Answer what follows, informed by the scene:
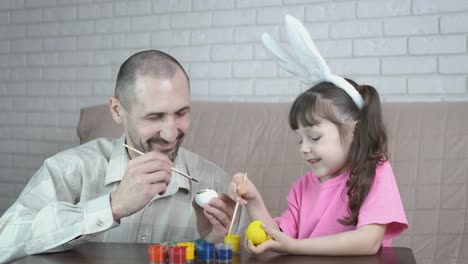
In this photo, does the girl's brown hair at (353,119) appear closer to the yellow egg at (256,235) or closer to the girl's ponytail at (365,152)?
the girl's ponytail at (365,152)

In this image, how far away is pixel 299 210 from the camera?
175 centimetres

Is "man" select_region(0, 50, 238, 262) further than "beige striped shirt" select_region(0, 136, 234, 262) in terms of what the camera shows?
No

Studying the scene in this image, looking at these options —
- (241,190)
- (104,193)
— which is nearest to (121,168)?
(104,193)

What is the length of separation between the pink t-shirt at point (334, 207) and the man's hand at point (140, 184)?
398 mm

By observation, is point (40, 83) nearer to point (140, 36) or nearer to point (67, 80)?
point (67, 80)

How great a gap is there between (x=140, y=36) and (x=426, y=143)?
165 cm

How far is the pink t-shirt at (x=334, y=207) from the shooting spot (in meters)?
1.47

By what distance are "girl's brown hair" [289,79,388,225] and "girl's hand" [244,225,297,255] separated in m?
0.25

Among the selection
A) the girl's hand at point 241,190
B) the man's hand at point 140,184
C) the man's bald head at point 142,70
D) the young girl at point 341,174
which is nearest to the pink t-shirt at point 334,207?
the young girl at point 341,174

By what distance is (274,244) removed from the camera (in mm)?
1359

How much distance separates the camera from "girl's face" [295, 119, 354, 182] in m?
1.58

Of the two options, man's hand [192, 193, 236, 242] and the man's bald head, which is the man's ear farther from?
man's hand [192, 193, 236, 242]

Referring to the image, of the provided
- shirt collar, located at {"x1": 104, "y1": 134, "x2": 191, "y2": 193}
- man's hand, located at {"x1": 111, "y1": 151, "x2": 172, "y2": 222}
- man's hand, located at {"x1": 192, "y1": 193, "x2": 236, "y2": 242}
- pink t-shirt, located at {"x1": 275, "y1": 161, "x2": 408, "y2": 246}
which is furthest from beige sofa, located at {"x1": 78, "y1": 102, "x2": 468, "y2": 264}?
man's hand, located at {"x1": 111, "y1": 151, "x2": 172, "y2": 222}

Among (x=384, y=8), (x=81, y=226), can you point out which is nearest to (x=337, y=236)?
(x=81, y=226)
